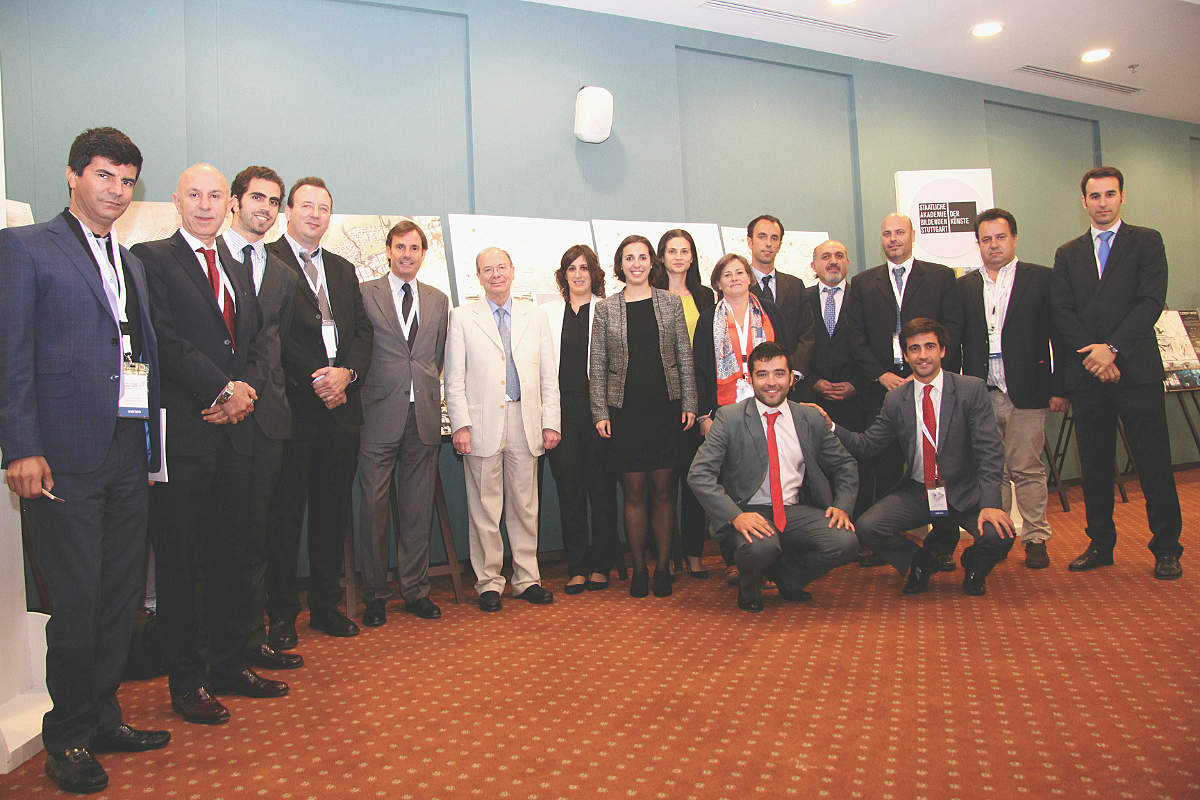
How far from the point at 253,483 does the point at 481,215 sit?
→ 105 inches

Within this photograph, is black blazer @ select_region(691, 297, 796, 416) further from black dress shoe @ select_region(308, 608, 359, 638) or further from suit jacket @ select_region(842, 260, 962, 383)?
black dress shoe @ select_region(308, 608, 359, 638)

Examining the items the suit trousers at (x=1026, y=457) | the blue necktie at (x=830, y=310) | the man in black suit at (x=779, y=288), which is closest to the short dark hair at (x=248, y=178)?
the man in black suit at (x=779, y=288)

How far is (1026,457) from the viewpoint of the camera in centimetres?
411

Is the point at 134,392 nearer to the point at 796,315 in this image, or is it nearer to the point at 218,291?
the point at 218,291

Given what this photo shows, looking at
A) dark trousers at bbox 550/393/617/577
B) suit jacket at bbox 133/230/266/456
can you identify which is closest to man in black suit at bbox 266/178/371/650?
suit jacket at bbox 133/230/266/456

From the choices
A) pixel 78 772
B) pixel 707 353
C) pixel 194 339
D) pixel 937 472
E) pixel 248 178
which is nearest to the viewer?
pixel 78 772

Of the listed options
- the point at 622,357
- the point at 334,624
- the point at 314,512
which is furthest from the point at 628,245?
the point at 334,624

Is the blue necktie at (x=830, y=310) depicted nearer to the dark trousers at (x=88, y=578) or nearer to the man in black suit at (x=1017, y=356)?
the man in black suit at (x=1017, y=356)

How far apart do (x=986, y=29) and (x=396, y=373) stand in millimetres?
5137

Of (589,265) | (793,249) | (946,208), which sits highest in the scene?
(946,208)

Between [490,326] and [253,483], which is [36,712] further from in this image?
[490,326]

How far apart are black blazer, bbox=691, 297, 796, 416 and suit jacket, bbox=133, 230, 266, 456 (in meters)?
2.13

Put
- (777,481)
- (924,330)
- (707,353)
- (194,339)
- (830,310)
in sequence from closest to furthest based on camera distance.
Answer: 1. (194,339)
2. (777,481)
3. (924,330)
4. (707,353)
5. (830,310)

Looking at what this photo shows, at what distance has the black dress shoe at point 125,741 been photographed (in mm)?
2127
